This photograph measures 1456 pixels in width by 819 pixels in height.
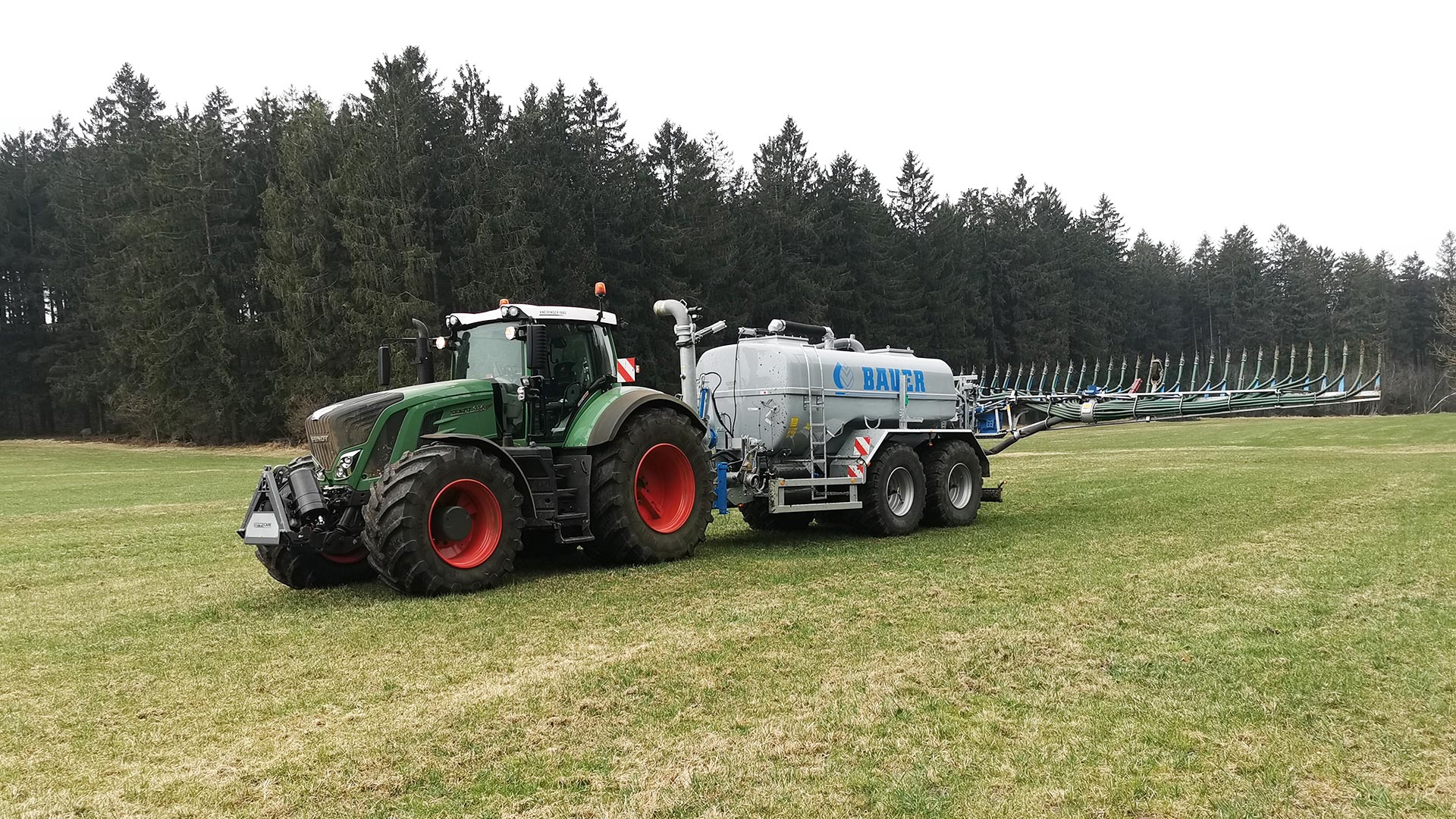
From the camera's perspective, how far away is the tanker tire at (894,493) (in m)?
11.4

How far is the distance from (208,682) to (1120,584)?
6.73 metres

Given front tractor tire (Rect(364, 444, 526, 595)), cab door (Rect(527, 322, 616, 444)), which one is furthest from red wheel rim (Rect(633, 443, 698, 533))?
front tractor tire (Rect(364, 444, 526, 595))

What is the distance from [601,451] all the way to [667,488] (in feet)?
3.55

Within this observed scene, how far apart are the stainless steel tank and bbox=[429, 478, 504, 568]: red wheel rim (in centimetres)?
382

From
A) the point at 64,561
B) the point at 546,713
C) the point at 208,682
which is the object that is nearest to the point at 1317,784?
the point at 546,713

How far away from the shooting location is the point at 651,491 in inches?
391

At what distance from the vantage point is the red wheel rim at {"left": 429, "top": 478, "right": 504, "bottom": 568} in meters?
7.95

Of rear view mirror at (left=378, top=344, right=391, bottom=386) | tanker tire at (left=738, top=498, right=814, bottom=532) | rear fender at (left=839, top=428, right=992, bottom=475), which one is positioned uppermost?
rear view mirror at (left=378, top=344, right=391, bottom=386)

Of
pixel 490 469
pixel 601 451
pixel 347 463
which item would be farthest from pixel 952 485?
pixel 347 463

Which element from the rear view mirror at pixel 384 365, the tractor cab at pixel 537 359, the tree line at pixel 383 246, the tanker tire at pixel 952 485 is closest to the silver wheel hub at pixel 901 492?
the tanker tire at pixel 952 485

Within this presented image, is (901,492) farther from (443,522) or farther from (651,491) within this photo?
(443,522)

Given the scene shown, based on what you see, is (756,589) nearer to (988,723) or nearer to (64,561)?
(988,723)

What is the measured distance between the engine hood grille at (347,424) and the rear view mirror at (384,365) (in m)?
1.08

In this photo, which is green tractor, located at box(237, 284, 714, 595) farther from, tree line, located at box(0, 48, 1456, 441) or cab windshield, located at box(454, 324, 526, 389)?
tree line, located at box(0, 48, 1456, 441)
